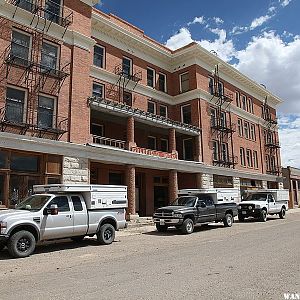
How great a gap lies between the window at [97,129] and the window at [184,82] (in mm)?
10977

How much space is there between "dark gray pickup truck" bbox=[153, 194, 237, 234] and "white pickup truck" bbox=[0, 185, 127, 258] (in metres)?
3.52

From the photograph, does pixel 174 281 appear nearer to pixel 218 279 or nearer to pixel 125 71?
pixel 218 279

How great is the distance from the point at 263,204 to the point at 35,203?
18.2 meters

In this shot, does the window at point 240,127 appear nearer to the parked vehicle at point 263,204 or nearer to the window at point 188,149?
the window at point 188,149

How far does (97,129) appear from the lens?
88.9ft

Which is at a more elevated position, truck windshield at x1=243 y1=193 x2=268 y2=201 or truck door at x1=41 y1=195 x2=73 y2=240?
truck windshield at x1=243 y1=193 x2=268 y2=201

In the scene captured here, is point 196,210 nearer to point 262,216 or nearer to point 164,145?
point 262,216

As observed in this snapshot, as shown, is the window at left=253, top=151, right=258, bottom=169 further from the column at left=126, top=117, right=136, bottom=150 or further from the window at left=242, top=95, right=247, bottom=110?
the column at left=126, top=117, right=136, bottom=150

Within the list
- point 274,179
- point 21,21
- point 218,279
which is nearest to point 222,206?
point 218,279

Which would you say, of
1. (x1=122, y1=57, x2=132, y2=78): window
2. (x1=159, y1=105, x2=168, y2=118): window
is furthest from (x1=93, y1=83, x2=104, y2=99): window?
(x1=159, y1=105, x2=168, y2=118): window

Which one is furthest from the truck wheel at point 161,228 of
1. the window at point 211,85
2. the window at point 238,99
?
the window at point 238,99

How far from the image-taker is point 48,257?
35.8 feet

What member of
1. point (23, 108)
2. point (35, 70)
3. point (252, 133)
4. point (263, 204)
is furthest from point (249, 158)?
point (23, 108)

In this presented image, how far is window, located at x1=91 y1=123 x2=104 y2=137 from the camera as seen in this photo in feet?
87.8
